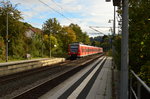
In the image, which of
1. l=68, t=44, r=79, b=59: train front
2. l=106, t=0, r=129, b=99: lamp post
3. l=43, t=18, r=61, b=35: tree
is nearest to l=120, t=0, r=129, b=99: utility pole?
l=106, t=0, r=129, b=99: lamp post

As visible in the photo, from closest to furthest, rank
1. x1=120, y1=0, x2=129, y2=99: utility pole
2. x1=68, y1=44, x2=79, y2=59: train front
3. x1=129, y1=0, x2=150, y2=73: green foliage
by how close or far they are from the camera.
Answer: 1. x1=120, y1=0, x2=129, y2=99: utility pole
2. x1=129, y1=0, x2=150, y2=73: green foliage
3. x1=68, y1=44, x2=79, y2=59: train front

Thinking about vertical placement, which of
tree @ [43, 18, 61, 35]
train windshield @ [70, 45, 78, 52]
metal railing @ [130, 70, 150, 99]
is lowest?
metal railing @ [130, 70, 150, 99]

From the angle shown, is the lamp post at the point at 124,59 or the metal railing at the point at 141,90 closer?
the metal railing at the point at 141,90

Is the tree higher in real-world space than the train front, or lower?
higher

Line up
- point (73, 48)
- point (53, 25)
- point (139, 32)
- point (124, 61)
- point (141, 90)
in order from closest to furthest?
point (141, 90), point (124, 61), point (139, 32), point (73, 48), point (53, 25)

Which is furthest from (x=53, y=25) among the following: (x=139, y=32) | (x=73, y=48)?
(x=139, y=32)

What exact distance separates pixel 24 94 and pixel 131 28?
5.96 meters

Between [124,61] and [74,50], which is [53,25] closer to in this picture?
[74,50]

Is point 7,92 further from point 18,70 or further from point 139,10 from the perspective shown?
point 18,70

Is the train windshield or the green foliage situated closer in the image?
the green foliage

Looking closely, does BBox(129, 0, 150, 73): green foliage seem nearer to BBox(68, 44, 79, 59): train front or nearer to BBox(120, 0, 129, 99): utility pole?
BBox(120, 0, 129, 99): utility pole

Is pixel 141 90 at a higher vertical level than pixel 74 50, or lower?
lower

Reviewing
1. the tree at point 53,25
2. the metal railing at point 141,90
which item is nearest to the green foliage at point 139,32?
the metal railing at point 141,90

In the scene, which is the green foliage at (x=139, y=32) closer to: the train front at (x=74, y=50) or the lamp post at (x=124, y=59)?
the lamp post at (x=124, y=59)
